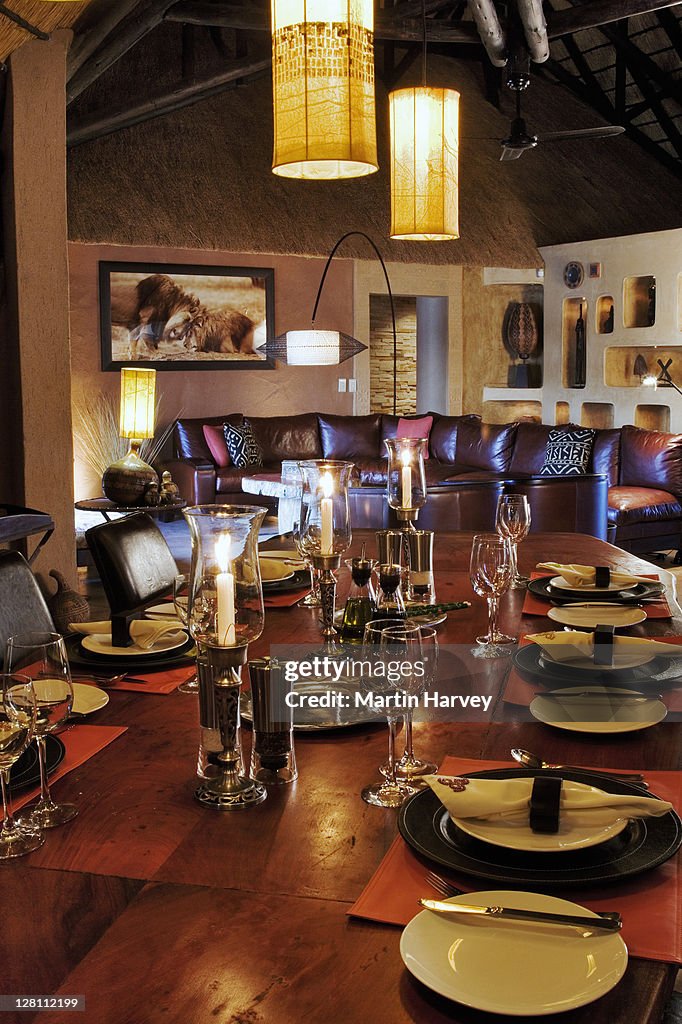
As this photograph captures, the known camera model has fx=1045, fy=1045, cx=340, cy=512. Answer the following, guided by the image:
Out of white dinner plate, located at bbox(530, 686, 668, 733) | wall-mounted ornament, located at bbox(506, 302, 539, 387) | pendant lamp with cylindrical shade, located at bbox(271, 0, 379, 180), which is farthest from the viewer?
wall-mounted ornament, located at bbox(506, 302, 539, 387)

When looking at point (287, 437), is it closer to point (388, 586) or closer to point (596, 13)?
point (596, 13)

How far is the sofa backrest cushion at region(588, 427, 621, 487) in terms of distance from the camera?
813 cm

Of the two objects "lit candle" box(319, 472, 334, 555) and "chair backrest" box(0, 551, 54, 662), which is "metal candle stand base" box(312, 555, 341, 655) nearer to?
"lit candle" box(319, 472, 334, 555)

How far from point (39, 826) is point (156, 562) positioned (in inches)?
59.7

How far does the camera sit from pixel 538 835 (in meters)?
1.14

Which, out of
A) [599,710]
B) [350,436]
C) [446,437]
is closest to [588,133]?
[446,437]

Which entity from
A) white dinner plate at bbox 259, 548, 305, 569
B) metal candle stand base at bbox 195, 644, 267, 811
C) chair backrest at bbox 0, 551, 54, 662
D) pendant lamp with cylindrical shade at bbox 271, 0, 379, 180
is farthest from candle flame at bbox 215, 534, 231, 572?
white dinner plate at bbox 259, 548, 305, 569

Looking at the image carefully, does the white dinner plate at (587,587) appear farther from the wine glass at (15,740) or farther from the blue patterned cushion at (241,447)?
the blue patterned cushion at (241,447)

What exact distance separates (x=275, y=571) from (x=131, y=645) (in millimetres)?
692

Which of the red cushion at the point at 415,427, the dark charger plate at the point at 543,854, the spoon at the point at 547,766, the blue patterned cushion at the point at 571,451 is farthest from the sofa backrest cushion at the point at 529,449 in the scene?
the dark charger plate at the point at 543,854

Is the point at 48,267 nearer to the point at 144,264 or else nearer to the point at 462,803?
the point at 462,803

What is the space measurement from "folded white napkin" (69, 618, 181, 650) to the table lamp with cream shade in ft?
14.7

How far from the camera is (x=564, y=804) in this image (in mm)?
1166

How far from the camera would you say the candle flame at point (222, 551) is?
4.38ft
